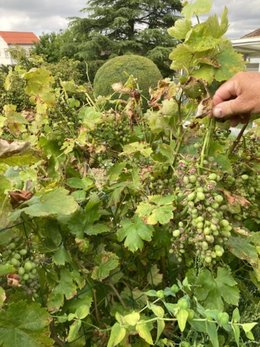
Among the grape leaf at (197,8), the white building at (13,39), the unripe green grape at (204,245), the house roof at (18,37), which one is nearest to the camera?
the unripe green grape at (204,245)

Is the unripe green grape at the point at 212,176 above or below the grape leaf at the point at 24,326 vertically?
above

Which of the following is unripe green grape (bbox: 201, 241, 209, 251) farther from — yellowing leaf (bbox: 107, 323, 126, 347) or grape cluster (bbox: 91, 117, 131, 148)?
grape cluster (bbox: 91, 117, 131, 148)

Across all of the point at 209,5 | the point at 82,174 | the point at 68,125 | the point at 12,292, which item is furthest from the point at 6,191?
the point at 209,5

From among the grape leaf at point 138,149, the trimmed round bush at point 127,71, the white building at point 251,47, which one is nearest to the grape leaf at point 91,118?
the grape leaf at point 138,149

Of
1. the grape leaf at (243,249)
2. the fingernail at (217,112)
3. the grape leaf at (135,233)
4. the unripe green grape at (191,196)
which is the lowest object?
the grape leaf at (243,249)

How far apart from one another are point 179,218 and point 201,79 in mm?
372

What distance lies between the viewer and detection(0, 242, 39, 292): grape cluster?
963 millimetres

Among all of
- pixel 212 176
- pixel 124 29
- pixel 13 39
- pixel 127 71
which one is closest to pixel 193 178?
pixel 212 176

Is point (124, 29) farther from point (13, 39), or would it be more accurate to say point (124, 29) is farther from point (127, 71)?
point (13, 39)

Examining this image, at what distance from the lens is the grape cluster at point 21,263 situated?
963mm

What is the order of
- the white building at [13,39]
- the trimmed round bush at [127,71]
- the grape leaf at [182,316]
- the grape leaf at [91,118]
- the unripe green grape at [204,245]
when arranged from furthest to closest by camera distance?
the white building at [13,39] < the trimmed round bush at [127,71] < the grape leaf at [91,118] < the unripe green grape at [204,245] < the grape leaf at [182,316]

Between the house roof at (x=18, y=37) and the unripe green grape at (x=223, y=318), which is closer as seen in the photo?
the unripe green grape at (x=223, y=318)

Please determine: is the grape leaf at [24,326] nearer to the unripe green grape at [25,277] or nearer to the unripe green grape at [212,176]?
the unripe green grape at [25,277]

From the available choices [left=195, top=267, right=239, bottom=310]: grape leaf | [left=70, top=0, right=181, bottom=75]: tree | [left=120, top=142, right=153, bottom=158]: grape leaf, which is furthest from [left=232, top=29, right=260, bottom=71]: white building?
[left=195, top=267, right=239, bottom=310]: grape leaf
